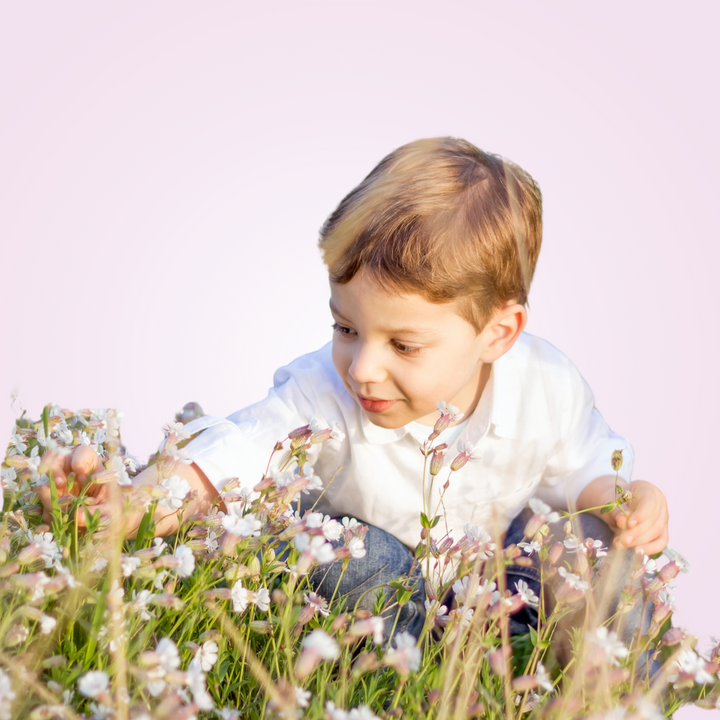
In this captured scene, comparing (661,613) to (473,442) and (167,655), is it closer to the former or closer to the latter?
(473,442)

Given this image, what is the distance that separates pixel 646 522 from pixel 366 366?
2.65 ft

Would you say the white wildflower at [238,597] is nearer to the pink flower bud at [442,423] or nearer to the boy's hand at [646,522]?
the pink flower bud at [442,423]

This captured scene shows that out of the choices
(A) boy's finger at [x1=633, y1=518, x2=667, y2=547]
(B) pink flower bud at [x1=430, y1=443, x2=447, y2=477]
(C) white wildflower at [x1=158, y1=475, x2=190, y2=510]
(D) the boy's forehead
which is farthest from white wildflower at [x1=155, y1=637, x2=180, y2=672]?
(A) boy's finger at [x1=633, y1=518, x2=667, y2=547]

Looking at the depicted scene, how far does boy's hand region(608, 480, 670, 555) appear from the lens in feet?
6.00

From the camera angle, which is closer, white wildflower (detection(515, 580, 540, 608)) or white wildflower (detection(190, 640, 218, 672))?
white wildflower (detection(190, 640, 218, 672))

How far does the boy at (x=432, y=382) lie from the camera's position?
5.74 feet

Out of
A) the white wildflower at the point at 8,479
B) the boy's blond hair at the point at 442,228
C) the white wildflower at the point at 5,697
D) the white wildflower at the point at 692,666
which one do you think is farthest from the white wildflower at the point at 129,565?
the white wildflower at the point at 692,666

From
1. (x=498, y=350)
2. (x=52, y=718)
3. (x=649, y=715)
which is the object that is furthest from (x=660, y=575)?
(x=52, y=718)

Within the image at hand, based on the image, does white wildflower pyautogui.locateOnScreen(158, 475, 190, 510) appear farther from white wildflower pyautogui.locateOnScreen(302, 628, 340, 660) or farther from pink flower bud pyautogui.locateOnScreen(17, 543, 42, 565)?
white wildflower pyautogui.locateOnScreen(302, 628, 340, 660)

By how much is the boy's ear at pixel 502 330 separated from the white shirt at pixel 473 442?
0.14m

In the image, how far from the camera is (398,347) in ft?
5.79

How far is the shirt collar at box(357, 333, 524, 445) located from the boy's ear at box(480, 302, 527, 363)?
4.9 inches

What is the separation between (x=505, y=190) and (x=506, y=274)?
0.23 metres

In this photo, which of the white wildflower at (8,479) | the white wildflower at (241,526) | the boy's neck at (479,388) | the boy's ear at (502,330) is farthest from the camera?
the boy's neck at (479,388)
